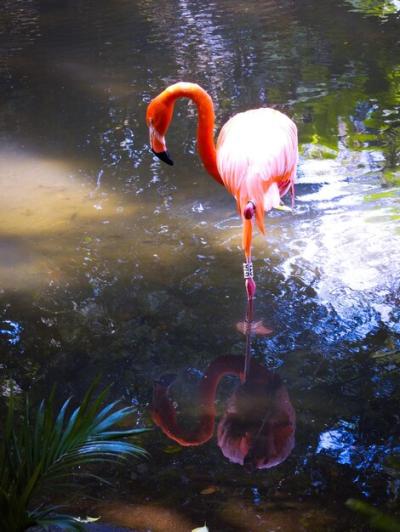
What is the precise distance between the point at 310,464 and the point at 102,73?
622 centimetres

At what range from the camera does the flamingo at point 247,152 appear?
338 centimetres

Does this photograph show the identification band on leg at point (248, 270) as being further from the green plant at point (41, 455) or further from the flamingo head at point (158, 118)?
the green plant at point (41, 455)

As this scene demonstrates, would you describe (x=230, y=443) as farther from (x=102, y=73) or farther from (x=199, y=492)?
(x=102, y=73)

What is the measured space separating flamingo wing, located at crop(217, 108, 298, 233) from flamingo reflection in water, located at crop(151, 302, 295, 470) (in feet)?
2.16

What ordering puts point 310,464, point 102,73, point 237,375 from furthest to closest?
point 102,73
point 237,375
point 310,464

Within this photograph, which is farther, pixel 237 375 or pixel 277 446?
pixel 237 375

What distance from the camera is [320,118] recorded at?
6180mm

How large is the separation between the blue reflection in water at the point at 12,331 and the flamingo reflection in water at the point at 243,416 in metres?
0.84

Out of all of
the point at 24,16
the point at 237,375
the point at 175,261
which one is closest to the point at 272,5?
the point at 24,16

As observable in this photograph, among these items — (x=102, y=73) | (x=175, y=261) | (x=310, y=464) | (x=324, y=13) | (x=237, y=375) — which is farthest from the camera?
(x=324, y=13)

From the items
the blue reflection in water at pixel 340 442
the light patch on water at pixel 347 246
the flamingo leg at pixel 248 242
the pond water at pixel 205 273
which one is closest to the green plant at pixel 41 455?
the pond water at pixel 205 273

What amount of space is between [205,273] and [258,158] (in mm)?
831

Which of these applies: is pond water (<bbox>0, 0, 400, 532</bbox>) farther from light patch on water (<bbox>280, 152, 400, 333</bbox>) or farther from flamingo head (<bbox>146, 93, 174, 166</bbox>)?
flamingo head (<bbox>146, 93, 174, 166</bbox>)

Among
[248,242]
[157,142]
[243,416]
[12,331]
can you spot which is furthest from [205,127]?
[243,416]
